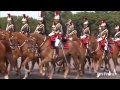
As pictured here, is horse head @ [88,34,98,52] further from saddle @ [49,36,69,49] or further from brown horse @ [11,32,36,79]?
brown horse @ [11,32,36,79]

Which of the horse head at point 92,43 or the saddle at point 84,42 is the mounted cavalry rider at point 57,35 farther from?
the horse head at point 92,43

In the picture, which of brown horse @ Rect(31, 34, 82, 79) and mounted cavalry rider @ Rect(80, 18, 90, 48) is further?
mounted cavalry rider @ Rect(80, 18, 90, 48)

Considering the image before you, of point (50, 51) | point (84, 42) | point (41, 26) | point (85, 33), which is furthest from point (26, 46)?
point (85, 33)

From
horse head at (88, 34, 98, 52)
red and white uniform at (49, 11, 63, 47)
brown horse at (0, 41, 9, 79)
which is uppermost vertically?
red and white uniform at (49, 11, 63, 47)

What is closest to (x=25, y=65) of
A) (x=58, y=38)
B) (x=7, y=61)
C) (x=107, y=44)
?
(x=7, y=61)

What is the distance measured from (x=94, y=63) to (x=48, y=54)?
2985 millimetres

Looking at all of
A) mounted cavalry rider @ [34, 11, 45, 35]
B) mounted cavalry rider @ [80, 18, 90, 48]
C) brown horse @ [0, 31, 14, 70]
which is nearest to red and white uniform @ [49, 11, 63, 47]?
mounted cavalry rider @ [34, 11, 45, 35]

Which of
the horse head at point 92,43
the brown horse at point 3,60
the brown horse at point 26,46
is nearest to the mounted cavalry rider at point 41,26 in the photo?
the brown horse at point 26,46

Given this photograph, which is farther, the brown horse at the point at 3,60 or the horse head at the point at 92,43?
the horse head at the point at 92,43

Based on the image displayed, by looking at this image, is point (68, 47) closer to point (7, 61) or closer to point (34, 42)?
point (34, 42)

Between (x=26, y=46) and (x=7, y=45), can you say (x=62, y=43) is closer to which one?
(x=26, y=46)

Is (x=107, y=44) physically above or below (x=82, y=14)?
below
